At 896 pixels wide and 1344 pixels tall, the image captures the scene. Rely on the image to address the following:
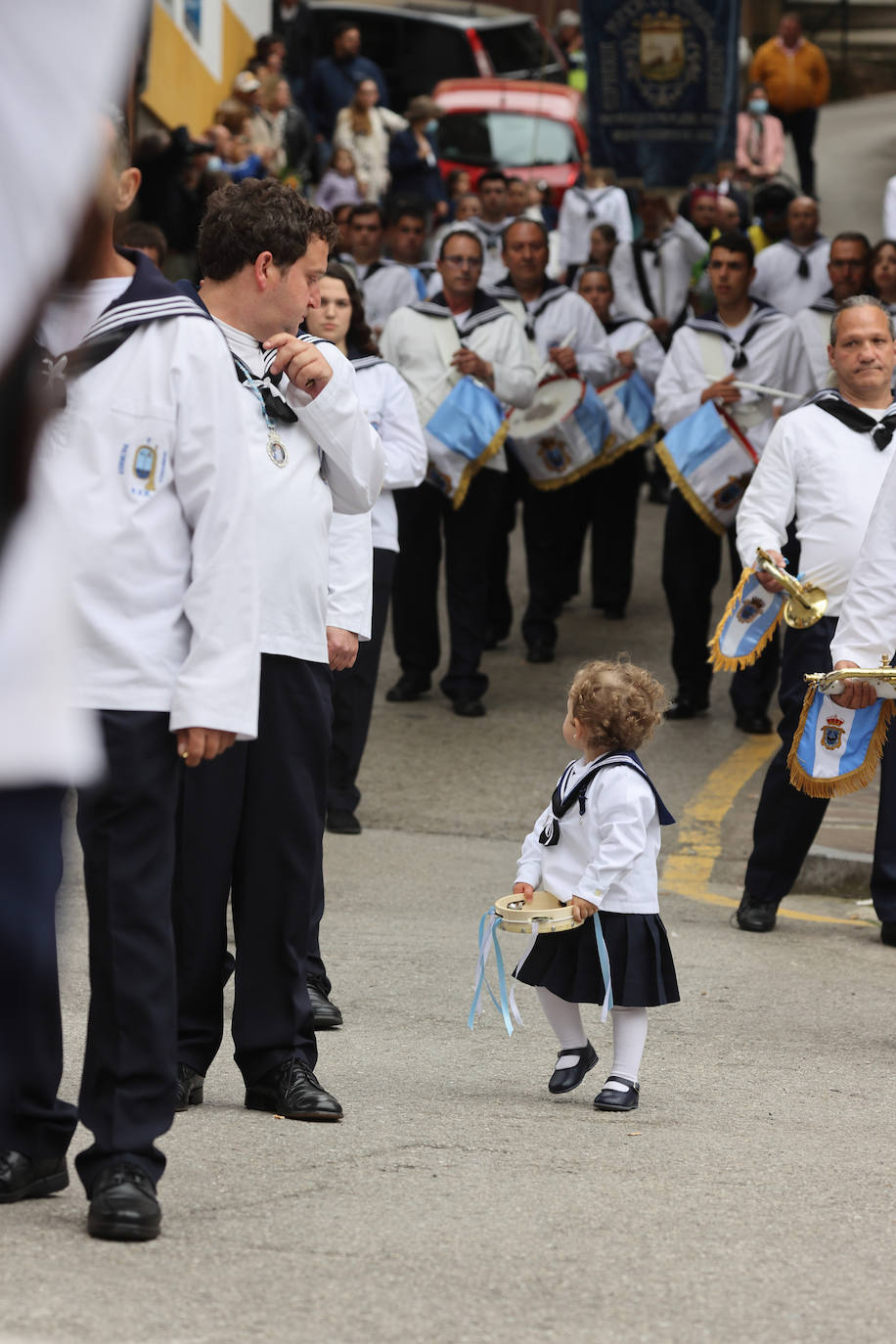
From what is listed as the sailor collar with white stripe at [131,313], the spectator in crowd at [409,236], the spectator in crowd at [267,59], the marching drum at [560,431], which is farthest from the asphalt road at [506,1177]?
the spectator in crowd at [267,59]

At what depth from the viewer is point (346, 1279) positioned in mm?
3426

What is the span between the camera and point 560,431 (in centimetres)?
1122

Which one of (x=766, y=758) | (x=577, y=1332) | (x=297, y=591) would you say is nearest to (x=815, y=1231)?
(x=577, y=1332)

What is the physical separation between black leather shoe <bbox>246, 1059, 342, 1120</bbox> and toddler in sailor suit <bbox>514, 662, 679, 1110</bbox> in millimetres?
632

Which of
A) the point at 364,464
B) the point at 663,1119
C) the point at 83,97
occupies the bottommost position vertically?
the point at 663,1119

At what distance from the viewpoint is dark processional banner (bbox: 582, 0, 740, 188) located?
1352cm

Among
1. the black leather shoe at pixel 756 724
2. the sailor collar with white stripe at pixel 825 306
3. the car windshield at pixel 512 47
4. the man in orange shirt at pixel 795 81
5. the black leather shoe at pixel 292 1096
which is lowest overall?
the black leather shoe at pixel 292 1096

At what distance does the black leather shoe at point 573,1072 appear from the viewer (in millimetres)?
4891

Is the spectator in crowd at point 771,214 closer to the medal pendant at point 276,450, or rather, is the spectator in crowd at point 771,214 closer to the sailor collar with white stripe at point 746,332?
the sailor collar with white stripe at point 746,332

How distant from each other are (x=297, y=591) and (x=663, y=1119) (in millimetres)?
1509

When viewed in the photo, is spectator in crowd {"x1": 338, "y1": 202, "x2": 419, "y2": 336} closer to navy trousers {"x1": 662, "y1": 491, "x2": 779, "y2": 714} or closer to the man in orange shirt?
navy trousers {"x1": 662, "y1": 491, "x2": 779, "y2": 714}

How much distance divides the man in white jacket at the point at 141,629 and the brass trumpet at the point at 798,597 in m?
3.38

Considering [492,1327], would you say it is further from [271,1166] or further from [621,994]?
[621,994]

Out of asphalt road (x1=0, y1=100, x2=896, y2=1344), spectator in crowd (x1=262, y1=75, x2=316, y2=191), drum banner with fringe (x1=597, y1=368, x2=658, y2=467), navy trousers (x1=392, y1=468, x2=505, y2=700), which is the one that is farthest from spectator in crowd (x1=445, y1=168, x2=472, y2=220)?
asphalt road (x1=0, y1=100, x2=896, y2=1344)
